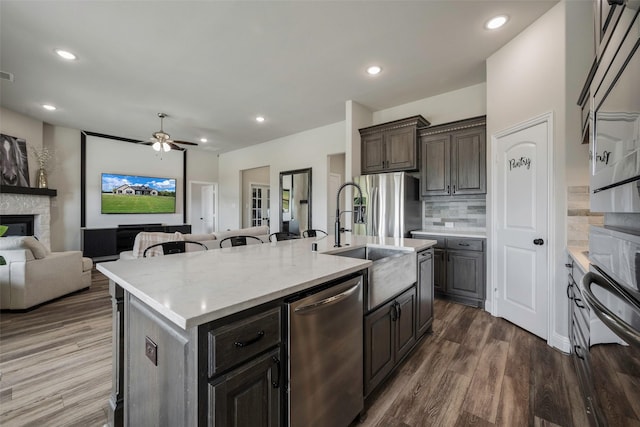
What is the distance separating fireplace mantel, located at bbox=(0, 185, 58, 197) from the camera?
4.37 m

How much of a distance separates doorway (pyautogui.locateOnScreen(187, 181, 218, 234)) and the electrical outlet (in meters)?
7.21

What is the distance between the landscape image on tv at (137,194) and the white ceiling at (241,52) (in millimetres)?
1899

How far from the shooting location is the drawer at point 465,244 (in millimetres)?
3152

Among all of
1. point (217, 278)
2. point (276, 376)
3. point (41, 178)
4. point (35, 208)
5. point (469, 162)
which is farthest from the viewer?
point (41, 178)

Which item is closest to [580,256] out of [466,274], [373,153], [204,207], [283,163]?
[466,274]

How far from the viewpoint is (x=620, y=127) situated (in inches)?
31.7

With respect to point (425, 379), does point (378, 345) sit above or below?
above

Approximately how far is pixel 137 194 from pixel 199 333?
7.11 meters

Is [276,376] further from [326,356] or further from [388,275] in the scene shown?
[388,275]

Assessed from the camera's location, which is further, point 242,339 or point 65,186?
point 65,186

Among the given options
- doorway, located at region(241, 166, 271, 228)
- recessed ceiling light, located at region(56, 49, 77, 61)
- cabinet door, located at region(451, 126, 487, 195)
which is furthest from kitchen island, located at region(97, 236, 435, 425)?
doorway, located at region(241, 166, 271, 228)

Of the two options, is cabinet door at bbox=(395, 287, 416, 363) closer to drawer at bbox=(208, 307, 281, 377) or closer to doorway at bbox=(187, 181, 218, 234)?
drawer at bbox=(208, 307, 281, 377)

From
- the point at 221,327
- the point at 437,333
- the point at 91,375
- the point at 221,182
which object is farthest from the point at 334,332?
the point at 221,182

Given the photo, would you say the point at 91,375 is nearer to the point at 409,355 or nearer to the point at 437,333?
the point at 409,355
